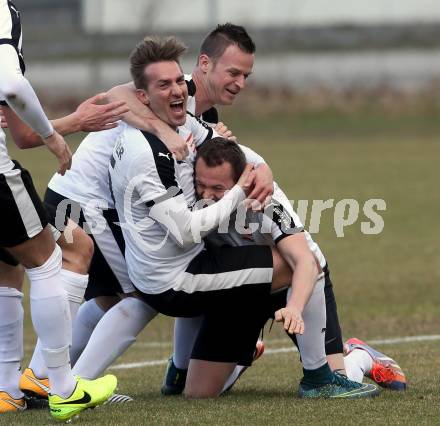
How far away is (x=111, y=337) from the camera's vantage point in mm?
6164

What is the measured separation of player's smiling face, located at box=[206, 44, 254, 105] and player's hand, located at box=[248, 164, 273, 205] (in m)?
1.15

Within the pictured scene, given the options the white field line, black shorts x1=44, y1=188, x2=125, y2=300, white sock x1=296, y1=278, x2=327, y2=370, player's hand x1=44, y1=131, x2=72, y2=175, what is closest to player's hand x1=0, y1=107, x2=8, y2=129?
player's hand x1=44, y1=131, x2=72, y2=175

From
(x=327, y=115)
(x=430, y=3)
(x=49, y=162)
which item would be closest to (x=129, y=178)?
(x=49, y=162)

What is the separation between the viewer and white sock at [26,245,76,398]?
18.1 feet

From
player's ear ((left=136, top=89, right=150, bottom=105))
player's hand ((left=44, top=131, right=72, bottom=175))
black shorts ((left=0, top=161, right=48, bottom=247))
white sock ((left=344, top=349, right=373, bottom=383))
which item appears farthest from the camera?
white sock ((left=344, top=349, right=373, bottom=383))

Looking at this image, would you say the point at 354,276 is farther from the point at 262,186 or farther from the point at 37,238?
the point at 37,238

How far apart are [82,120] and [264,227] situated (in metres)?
1.13

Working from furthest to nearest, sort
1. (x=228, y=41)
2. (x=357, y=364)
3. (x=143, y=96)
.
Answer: (x=228, y=41), (x=357, y=364), (x=143, y=96)

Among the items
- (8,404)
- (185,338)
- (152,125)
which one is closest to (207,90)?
(152,125)

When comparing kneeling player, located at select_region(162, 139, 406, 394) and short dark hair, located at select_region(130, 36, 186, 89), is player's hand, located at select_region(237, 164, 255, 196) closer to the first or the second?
kneeling player, located at select_region(162, 139, 406, 394)

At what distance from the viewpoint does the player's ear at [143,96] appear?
6.36 metres

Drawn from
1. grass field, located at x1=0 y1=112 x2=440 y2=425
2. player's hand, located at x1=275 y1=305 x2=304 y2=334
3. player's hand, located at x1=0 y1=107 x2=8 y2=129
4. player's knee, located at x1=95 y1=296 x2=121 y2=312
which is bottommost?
grass field, located at x1=0 y1=112 x2=440 y2=425

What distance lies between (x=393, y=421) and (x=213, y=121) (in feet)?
8.45

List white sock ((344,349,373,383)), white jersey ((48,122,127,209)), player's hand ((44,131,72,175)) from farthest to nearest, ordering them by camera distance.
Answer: white jersey ((48,122,127,209)), white sock ((344,349,373,383)), player's hand ((44,131,72,175))
